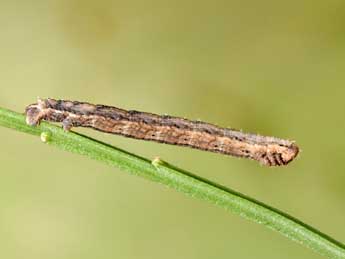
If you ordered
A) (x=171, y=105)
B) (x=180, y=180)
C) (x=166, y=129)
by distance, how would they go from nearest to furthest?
1. (x=180, y=180)
2. (x=166, y=129)
3. (x=171, y=105)

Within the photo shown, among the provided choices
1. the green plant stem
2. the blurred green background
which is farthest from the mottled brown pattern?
the blurred green background

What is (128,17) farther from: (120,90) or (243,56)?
(243,56)

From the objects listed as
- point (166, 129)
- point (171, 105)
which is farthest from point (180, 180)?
point (171, 105)

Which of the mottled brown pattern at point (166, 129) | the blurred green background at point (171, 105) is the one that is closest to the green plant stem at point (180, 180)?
the mottled brown pattern at point (166, 129)

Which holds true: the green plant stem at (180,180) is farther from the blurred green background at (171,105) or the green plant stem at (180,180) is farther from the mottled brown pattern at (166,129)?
the blurred green background at (171,105)

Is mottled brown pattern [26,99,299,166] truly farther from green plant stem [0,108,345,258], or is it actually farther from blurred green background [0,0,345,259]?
blurred green background [0,0,345,259]

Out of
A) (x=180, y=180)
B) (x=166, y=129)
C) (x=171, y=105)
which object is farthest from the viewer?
(x=171, y=105)

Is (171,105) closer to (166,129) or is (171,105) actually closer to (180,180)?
(166,129)
